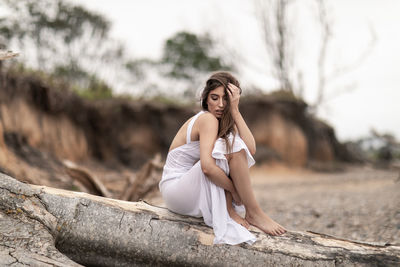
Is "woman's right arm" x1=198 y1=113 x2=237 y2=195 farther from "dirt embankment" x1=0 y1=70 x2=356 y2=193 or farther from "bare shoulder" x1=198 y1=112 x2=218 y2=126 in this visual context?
"dirt embankment" x1=0 y1=70 x2=356 y2=193

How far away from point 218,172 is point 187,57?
24.0 metres

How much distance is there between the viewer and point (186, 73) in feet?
86.0

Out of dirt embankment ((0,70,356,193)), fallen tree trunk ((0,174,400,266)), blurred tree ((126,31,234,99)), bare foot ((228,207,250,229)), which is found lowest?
fallen tree trunk ((0,174,400,266))

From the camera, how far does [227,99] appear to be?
277cm

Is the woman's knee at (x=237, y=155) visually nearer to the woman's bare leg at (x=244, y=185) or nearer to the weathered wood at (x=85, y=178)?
Answer: the woman's bare leg at (x=244, y=185)

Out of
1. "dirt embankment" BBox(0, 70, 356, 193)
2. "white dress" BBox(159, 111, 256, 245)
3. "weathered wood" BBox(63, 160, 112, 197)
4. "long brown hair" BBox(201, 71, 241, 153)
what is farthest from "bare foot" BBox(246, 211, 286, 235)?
"dirt embankment" BBox(0, 70, 356, 193)

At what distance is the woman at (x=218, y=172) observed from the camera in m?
2.44

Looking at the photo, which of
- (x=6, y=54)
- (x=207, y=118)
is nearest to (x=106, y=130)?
(x=6, y=54)

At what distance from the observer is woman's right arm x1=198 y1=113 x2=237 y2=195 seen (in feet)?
7.99

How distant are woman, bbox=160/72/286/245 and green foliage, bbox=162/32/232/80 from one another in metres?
21.1

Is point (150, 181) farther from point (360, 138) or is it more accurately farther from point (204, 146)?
Answer: point (360, 138)

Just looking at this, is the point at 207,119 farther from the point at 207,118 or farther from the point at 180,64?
the point at 180,64

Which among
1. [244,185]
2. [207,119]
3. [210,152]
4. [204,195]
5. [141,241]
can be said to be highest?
[207,119]

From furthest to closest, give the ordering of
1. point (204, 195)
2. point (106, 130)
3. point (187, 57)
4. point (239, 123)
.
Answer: point (187, 57) → point (106, 130) → point (239, 123) → point (204, 195)
